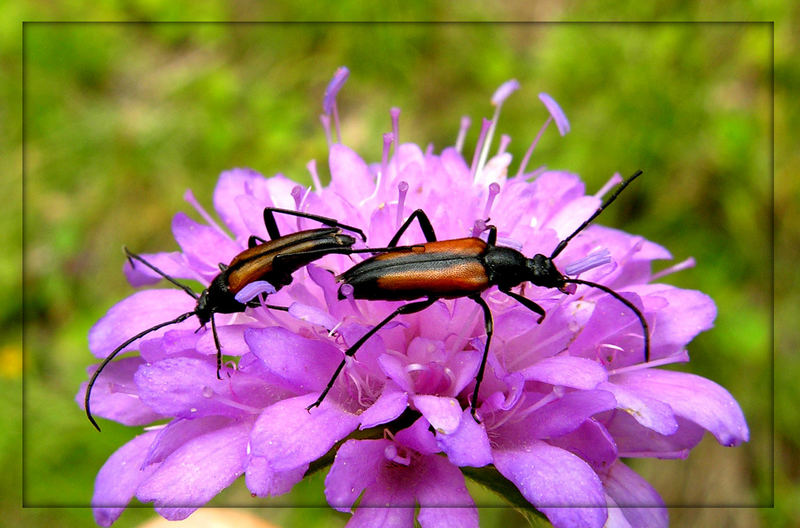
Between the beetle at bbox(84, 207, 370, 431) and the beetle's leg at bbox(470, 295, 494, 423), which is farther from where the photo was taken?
the beetle at bbox(84, 207, 370, 431)

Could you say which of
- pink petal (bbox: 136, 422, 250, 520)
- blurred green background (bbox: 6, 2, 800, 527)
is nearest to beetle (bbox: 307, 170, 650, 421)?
pink petal (bbox: 136, 422, 250, 520)

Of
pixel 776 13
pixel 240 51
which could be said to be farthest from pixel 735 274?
pixel 240 51

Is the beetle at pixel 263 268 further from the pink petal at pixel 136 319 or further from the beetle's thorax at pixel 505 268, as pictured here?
the beetle's thorax at pixel 505 268

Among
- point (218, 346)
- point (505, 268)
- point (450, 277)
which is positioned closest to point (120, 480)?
point (218, 346)

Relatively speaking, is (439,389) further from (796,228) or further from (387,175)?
(796,228)

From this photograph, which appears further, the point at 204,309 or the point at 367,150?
the point at 367,150

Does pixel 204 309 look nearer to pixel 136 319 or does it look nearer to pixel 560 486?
pixel 136 319

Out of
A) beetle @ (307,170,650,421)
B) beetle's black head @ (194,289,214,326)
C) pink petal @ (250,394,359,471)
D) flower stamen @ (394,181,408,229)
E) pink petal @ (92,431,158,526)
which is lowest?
pink petal @ (92,431,158,526)

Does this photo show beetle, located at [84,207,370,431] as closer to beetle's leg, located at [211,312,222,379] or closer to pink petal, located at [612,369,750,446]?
beetle's leg, located at [211,312,222,379]
